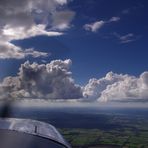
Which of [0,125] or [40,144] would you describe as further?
[0,125]

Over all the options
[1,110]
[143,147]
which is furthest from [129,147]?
[1,110]

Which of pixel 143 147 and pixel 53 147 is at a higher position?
pixel 53 147

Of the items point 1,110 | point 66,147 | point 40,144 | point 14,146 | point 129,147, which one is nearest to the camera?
point 14,146

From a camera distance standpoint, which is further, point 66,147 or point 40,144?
point 66,147

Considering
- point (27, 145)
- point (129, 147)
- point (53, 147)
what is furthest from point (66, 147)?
point (129, 147)

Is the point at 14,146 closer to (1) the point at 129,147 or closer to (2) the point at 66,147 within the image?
(2) the point at 66,147

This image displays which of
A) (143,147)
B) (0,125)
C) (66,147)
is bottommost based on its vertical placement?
(143,147)

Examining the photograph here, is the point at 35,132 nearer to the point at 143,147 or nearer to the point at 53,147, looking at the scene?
the point at 53,147

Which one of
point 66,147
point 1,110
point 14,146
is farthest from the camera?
point 1,110

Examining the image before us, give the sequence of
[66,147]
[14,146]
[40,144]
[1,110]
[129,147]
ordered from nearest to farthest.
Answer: [14,146] → [40,144] → [66,147] → [1,110] → [129,147]
